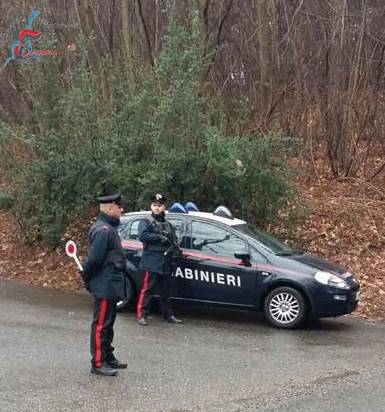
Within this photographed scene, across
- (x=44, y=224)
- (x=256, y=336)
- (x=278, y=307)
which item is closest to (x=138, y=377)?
(x=256, y=336)

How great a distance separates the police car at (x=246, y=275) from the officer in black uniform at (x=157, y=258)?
393 millimetres

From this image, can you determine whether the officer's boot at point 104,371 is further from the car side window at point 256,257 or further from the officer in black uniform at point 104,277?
the car side window at point 256,257

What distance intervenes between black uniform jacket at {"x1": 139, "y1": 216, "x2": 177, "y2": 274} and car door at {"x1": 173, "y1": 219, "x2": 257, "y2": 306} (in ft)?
1.56

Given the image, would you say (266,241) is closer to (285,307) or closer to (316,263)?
(316,263)

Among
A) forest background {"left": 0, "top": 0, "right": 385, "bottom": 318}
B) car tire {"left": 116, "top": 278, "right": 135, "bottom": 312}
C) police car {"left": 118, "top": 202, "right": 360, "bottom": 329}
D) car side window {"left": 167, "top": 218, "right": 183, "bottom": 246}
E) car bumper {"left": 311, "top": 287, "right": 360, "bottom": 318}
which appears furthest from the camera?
forest background {"left": 0, "top": 0, "right": 385, "bottom": 318}

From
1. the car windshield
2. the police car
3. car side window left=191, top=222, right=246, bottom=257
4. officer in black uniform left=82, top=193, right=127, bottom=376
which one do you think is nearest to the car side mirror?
the police car

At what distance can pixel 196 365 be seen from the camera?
24.1 ft

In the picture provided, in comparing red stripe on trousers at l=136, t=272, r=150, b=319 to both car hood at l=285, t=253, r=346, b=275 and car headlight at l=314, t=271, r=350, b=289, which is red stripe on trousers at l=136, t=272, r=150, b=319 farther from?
car headlight at l=314, t=271, r=350, b=289

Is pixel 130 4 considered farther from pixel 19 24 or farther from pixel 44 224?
pixel 44 224

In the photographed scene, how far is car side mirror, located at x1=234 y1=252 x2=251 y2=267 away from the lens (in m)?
9.72

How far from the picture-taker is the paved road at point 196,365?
6098mm

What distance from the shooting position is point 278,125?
17.6 m

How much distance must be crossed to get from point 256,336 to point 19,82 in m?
11.0

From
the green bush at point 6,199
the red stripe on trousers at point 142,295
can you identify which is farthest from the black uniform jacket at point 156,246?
the green bush at point 6,199
